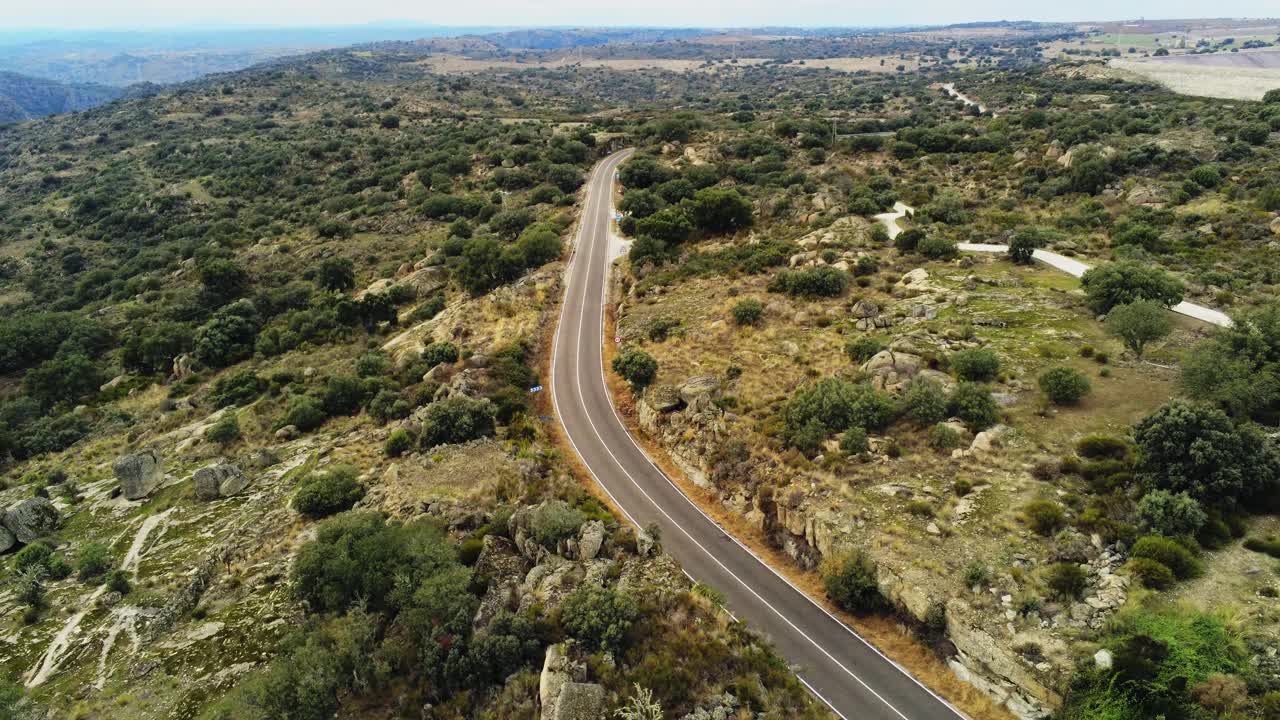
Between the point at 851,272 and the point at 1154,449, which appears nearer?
the point at 1154,449

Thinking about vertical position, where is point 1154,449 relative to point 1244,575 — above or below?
above

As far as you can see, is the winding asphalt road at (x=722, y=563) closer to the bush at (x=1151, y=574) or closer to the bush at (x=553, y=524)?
the bush at (x=553, y=524)

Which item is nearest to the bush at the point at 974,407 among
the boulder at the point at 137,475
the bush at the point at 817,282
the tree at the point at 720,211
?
the bush at the point at 817,282

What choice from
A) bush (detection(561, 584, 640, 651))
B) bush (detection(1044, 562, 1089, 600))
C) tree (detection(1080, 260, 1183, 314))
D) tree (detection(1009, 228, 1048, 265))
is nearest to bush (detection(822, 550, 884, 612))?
bush (detection(1044, 562, 1089, 600))

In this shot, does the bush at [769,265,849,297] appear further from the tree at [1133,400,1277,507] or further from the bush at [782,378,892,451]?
the tree at [1133,400,1277,507]

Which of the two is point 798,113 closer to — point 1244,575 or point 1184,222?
point 1184,222

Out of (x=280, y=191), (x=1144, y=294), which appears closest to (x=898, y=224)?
(x=1144, y=294)
